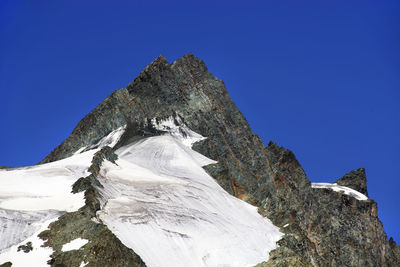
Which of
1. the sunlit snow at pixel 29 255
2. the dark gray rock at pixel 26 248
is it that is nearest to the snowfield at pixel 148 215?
the sunlit snow at pixel 29 255

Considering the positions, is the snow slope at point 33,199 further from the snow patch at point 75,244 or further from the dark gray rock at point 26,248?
the snow patch at point 75,244

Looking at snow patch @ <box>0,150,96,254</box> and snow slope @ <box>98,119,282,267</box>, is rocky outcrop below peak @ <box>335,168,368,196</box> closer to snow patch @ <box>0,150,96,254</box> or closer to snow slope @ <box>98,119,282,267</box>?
snow slope @ <box>98,119,282,267</box>

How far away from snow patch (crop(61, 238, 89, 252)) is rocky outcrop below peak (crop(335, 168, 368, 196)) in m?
65.9

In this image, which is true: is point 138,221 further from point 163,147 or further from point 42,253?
point 163,147

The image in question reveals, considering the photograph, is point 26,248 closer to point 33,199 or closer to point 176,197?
point 33,199

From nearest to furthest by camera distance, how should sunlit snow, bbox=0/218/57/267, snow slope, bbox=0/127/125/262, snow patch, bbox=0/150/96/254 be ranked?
sunlit snow, bbox=0/218/57/267
snow slope, bbox=0/127/125/262
snow patch, bbox=0/150/96/254

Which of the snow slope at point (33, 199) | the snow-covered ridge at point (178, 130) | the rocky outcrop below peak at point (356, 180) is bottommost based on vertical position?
the snow slope at point (33, 199)

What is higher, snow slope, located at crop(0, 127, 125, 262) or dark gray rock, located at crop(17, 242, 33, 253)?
snow slope, located at crop(0, 127, 125, 262)

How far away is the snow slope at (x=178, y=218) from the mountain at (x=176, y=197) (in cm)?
9

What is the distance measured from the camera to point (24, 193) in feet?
86.2

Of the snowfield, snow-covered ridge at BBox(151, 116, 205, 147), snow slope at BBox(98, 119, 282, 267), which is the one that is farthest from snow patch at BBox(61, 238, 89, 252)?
snow-covered ridge at BBox(151, 116, 205, 147)

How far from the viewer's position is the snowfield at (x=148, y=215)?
2172 cm

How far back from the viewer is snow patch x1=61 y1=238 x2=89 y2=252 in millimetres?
19848

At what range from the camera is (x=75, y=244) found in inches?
790
